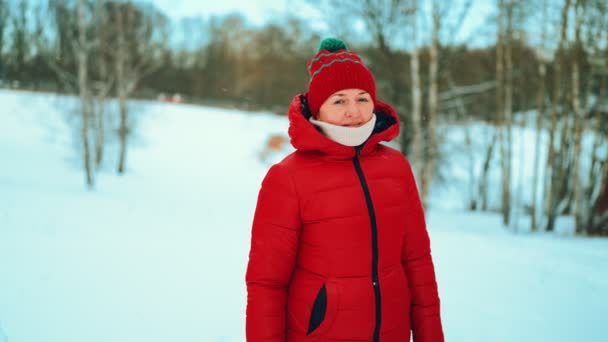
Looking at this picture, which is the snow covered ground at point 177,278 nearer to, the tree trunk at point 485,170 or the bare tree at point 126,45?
the bare tree at point 126,45

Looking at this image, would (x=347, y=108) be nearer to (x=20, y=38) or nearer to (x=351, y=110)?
(x=351, y=110)

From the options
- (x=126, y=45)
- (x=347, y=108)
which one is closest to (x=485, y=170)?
(x=126, y=45)

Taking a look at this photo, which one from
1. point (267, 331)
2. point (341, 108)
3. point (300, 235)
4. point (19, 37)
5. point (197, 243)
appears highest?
point (19, 37)

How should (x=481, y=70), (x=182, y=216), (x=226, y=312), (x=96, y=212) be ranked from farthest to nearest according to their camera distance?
(x=481, y=70) → (x=182, y=216) → (x=96, y=212) → (x=226, y=312)

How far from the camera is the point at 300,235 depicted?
5.04 ft

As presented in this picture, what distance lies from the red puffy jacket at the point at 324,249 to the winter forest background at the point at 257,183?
5.70 feet

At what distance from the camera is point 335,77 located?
1561 mm

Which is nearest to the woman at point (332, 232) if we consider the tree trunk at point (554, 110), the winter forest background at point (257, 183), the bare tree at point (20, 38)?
the winter forest background at point (257, 183)

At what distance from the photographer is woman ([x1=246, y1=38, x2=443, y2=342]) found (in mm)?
1457

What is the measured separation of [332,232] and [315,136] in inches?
14.5

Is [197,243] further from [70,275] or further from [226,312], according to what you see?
[226,312]

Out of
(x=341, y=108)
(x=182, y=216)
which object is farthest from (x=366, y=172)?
(x=182, y=216)

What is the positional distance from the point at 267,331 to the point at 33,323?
2573mm

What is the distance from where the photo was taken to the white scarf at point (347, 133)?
1.50 metres
